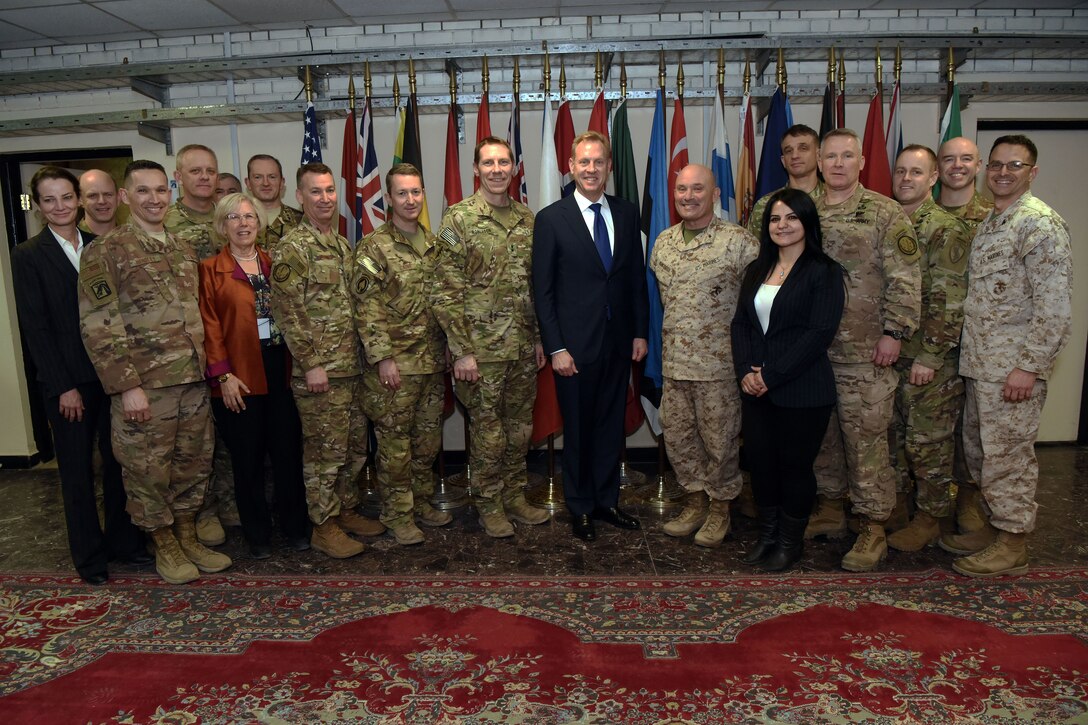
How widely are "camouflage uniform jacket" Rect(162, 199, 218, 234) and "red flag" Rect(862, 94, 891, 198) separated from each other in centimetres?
371

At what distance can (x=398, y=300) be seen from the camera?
3.22 m

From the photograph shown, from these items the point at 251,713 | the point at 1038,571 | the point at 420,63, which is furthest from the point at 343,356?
the point at 1038,571

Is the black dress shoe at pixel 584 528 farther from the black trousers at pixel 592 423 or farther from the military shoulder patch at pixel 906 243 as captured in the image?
the military shoulder patch at pixel 906 243

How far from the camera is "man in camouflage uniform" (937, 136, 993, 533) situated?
3143mm

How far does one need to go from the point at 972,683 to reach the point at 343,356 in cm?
268

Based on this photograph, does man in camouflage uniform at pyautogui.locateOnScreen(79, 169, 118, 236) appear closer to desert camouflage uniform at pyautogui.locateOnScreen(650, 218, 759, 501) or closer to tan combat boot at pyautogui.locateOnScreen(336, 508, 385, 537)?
tan combat boot at pyautogui.locateOnScreen(336, 508, 385, 537)

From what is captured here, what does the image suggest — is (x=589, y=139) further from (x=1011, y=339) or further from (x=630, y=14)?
(x=1011, y=339)

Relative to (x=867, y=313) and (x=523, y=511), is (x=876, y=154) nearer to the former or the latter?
(x=867, y=313)

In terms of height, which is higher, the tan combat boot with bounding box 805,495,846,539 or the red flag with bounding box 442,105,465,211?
the red flag with bounding box 442,105,465,211

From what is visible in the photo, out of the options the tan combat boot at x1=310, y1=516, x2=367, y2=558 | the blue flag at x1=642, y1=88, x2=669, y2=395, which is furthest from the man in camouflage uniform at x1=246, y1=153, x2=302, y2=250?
the blue flag at x1=642, y1=88, x2=669, y2=395

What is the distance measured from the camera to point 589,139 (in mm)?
3158

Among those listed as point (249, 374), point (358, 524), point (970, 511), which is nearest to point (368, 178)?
point (249, 374)

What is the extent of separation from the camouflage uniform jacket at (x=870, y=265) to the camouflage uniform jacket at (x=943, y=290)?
21cm

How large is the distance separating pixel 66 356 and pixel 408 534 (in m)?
1.69
